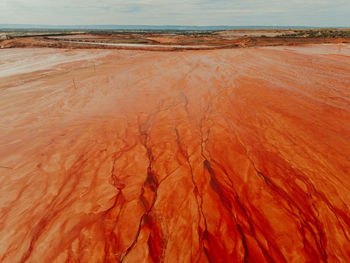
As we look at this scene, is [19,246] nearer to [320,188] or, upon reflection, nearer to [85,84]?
[320,188]

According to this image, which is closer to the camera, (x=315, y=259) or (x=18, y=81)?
(x=315, y=259)

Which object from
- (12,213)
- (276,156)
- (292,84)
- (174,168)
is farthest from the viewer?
(292,84)

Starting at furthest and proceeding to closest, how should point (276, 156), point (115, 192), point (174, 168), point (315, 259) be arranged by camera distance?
point (276, 156)
point (174, 168)
point (115, 192)
point (315, 259)

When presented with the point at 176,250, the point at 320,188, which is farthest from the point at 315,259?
the point at 176,250

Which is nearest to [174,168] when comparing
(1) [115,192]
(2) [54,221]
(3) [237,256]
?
(1) [115,192]

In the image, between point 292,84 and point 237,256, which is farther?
point 292,84

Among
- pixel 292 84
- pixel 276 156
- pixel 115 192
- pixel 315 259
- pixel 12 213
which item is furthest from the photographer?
pixel 292 84

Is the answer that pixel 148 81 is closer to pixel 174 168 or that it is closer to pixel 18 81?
pixel 18 81
